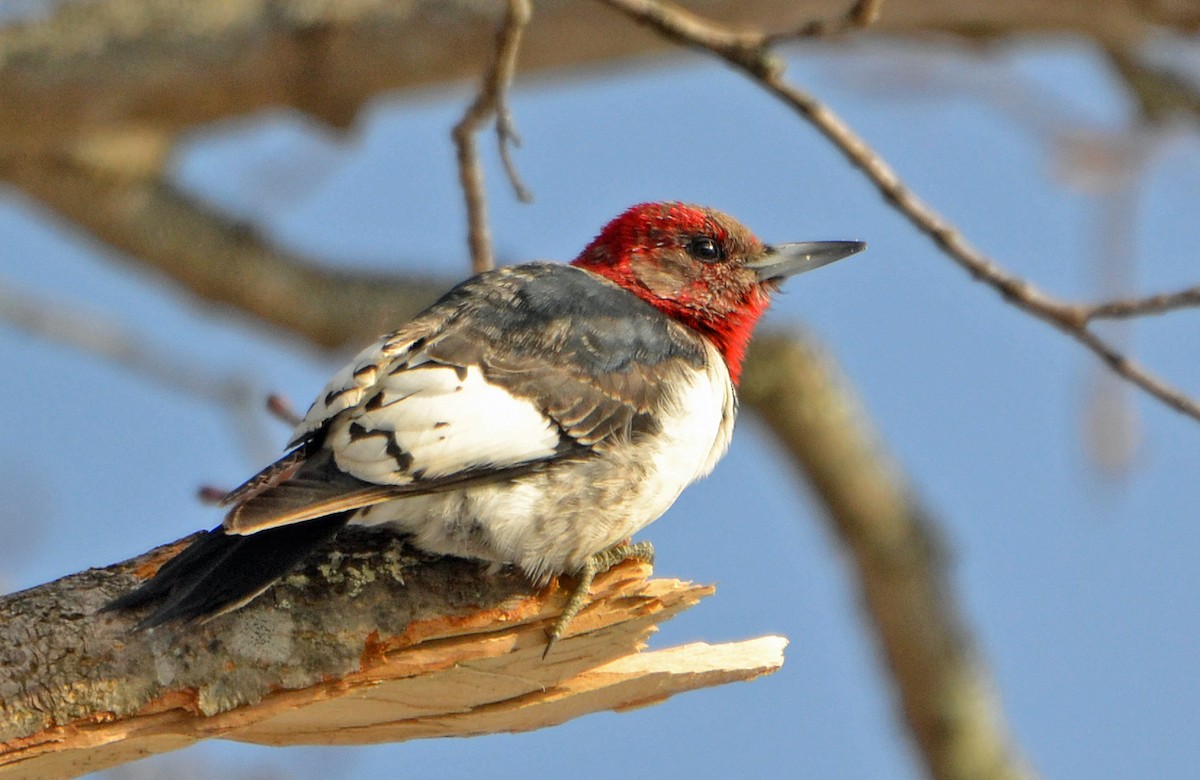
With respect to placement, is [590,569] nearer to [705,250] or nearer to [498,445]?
[498,445]

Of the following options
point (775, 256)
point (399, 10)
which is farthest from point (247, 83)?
point (775, 256)

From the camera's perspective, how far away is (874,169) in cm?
346

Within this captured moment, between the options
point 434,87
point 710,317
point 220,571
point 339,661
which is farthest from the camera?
point 434,87

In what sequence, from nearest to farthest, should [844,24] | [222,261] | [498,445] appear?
[498,445]
[844,24]
[222,261]

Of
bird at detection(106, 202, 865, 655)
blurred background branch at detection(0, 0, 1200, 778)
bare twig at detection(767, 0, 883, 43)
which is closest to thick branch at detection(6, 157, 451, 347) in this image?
blurred background branch at detection(0, 0, 1200, 778)

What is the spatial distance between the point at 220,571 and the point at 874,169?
68.5 inches

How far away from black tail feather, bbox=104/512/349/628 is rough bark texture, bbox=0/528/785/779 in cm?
8

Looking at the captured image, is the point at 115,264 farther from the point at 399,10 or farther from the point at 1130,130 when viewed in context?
the point at 1130,130

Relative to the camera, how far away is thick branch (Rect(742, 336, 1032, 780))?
6074 millimetres

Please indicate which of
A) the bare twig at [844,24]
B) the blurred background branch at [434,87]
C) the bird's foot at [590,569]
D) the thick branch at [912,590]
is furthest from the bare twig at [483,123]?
the thick branch at [912,590]

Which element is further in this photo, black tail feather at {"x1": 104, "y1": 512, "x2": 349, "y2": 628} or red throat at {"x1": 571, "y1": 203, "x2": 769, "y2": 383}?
red throat at {"x1": 571, "y1": 203, "x2": 769, "y2": 383}

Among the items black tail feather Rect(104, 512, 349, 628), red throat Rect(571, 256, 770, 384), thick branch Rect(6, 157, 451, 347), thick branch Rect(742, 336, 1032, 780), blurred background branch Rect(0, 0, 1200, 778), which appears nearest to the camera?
black tail feather Rect(104, 512, 349, 628)

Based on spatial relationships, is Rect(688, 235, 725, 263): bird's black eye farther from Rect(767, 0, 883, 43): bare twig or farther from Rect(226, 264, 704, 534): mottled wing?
Rect(767, 0, 883, 43): bare twig

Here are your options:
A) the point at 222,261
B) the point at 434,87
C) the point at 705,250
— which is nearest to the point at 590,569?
the point at 705,250
